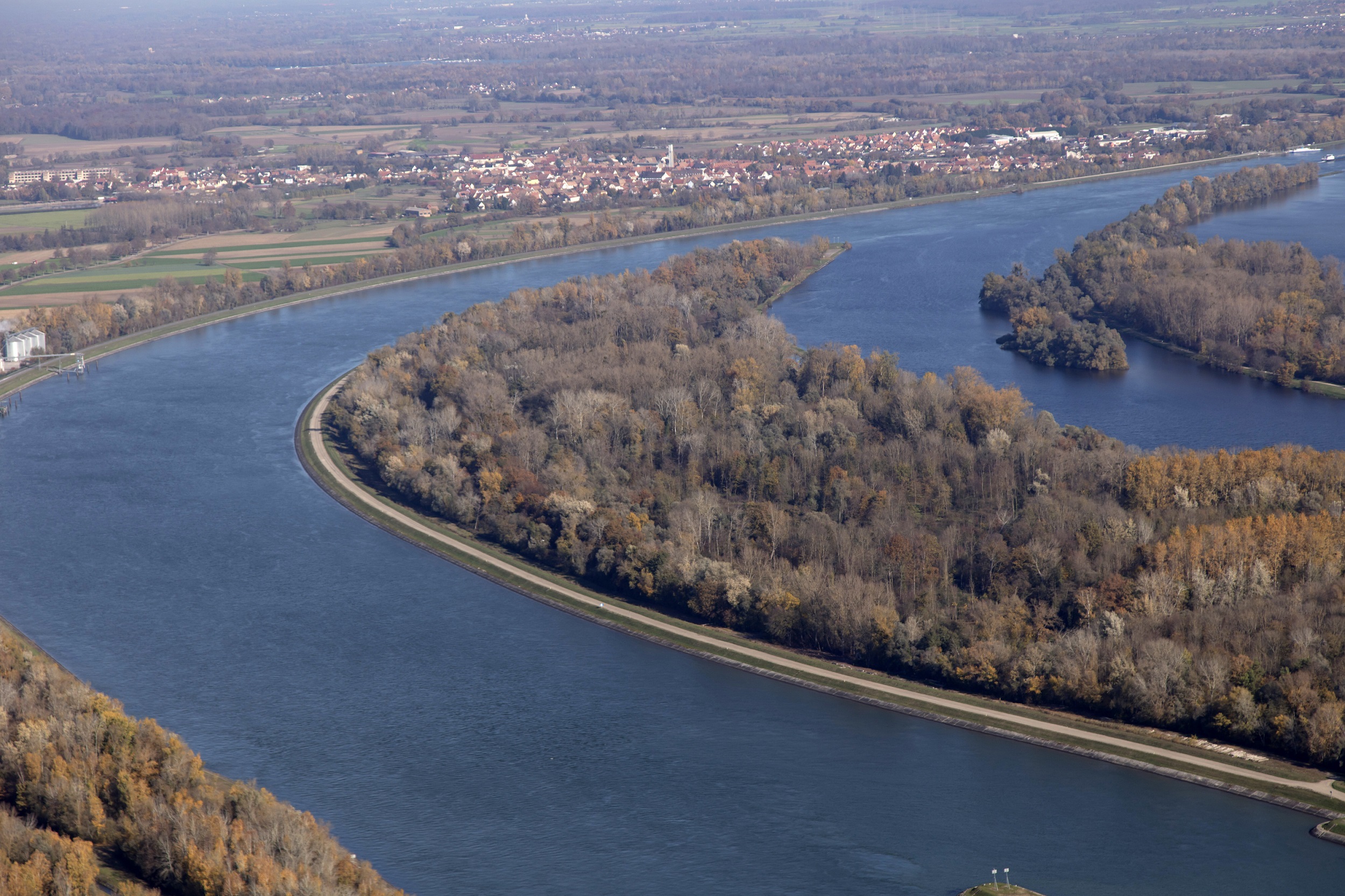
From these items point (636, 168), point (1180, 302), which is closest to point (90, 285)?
point (636, 168)

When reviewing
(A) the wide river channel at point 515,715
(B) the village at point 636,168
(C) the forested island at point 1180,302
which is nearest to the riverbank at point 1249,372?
(C) the forested island at point 1180,302

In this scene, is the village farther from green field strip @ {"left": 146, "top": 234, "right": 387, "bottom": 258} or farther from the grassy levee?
the grassy levee

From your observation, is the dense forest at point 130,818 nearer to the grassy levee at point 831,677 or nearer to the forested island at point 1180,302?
the grassy levee at point 831,677

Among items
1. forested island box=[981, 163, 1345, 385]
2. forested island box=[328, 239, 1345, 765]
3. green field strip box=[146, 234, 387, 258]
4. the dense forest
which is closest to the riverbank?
forested island box=[981, 163, 1345, 385]

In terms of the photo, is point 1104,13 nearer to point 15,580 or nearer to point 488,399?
point 488,399

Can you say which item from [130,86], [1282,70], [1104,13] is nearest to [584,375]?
[1282,70]

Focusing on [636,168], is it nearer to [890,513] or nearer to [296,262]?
[296,262]
